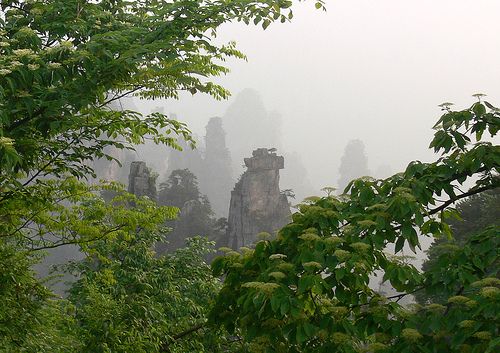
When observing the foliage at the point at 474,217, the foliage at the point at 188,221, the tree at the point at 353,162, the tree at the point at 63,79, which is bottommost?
the tree at the point at 63,79

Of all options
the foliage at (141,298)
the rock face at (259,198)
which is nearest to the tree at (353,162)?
the rock face at (259,198)

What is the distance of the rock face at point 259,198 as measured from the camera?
1523 inches

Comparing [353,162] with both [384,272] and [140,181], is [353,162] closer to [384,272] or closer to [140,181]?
[140,181]

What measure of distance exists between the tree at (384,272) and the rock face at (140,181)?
Result: 3198 centimetres

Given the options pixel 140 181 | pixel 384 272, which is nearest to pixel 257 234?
pixel 384 272

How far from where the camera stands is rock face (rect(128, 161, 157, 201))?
115ft

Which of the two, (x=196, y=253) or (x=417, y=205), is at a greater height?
(x=196, y=253)

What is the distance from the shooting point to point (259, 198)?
39438 mm

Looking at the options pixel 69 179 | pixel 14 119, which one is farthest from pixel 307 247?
pixel 69 179

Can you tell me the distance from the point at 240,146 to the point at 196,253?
97768mm

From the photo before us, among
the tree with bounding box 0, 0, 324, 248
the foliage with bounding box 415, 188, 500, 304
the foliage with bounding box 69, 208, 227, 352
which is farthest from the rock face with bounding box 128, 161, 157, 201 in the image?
the tree with bounding box 0, 0, 324, 248

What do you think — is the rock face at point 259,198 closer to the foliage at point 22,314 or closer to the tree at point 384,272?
the foliage at point 22,314

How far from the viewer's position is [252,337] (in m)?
3.42

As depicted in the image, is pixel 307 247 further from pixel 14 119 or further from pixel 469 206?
pixel 469 206
